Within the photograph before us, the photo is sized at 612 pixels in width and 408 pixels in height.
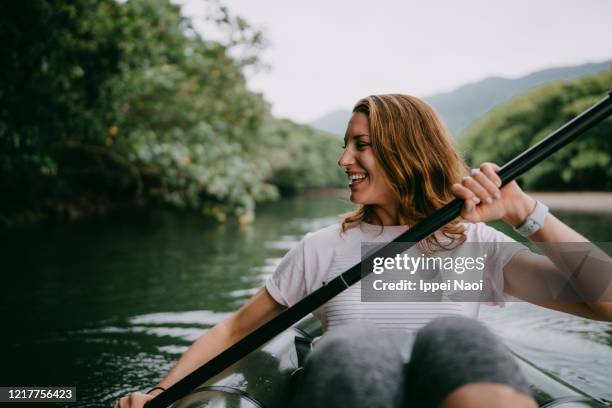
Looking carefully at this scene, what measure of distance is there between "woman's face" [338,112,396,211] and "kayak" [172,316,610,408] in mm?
634

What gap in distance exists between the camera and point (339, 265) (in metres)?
1.73

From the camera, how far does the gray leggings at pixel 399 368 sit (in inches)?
40.8

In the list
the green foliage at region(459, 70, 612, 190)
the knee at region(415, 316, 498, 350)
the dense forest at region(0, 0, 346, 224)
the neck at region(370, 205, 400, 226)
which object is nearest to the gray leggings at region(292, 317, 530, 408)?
the knee at region(415, 316, 498, 350)

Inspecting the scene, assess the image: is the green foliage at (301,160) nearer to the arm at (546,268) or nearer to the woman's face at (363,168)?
the woman's face at (363,168)

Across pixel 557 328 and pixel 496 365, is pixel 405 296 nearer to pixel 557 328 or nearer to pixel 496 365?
pixel 496 365

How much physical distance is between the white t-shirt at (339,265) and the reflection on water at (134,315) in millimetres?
1024

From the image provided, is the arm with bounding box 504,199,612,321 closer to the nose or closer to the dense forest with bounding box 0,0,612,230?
the nose

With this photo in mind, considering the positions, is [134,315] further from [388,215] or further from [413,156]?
[413,156]

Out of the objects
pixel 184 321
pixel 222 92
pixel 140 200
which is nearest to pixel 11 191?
pixel 222 92

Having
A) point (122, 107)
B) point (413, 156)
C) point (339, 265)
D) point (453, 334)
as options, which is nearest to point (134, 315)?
point (339, 265)

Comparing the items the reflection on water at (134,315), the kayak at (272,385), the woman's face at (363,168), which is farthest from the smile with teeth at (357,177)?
the reflection on water at (134,315)

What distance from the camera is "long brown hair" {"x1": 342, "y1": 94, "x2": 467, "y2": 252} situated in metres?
1.76

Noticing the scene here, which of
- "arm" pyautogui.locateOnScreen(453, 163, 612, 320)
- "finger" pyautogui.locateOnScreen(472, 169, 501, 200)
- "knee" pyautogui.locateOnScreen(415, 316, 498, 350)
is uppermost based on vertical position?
"finger" pyautogui.locateOnScreen(472, 169, 501, 200)

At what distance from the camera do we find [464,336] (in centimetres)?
113
